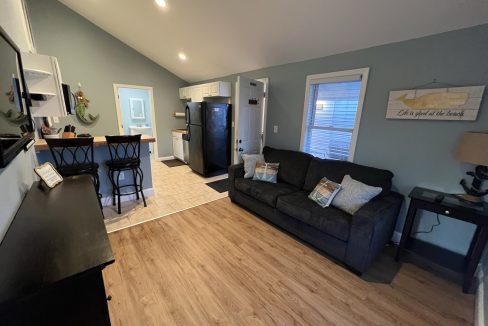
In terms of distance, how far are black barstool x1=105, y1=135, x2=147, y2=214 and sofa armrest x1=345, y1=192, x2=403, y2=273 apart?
9.43 feet

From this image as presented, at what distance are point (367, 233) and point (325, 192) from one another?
628 millimetres

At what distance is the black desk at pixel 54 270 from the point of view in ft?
2.39

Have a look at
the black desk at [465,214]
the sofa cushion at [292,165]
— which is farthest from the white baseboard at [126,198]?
the black desk at [465,214]

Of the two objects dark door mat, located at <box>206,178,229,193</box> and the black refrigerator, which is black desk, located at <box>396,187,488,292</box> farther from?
the black refrigerator

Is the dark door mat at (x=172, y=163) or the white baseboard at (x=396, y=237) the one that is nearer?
the white baseboard at (x=396, y=237)

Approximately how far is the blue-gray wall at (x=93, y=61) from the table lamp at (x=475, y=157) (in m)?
6.00

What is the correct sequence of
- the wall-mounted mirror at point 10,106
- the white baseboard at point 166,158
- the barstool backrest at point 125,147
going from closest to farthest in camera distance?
the wall-mounted mirror at point 10,106 < the barstool backrest at point 125,147 < the white baseboard at point 166,158

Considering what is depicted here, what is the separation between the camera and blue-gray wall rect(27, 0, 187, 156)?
3949 millimetres

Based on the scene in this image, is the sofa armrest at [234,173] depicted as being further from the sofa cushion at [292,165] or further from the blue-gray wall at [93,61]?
the blue-gray wall at [93,61]

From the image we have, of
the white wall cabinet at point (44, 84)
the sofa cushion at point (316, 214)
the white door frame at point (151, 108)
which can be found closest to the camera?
the sofa cushion at point (316, 214)

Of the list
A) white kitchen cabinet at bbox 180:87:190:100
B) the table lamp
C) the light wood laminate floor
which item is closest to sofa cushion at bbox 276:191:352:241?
the light wood laminate floor

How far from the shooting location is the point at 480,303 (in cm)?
162

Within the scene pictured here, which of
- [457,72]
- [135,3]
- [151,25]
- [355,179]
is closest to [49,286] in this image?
[355,179]

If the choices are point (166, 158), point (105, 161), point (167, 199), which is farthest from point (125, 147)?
point (166, 158)
